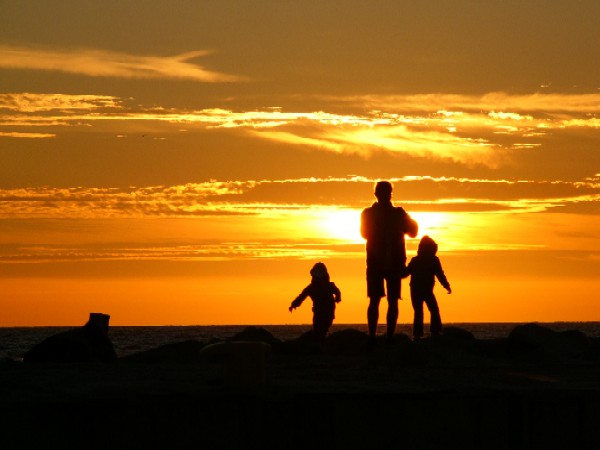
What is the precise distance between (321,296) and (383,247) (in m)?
6.86

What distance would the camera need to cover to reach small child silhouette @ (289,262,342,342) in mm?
20672

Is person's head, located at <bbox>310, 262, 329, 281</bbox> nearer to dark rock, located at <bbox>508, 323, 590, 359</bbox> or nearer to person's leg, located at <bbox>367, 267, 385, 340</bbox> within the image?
dark rock, located at <bbox>508, 323, 590, 359</bbox>

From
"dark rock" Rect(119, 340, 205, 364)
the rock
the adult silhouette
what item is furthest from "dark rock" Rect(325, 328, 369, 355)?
the rock

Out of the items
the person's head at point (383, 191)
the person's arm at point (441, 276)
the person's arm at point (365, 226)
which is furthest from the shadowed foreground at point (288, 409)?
the person's arm at point (441, 276)

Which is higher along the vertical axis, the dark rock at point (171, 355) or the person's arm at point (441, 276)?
the person's arm at point (441, 276)

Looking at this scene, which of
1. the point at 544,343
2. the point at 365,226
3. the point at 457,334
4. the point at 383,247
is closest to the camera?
the point at 383,247

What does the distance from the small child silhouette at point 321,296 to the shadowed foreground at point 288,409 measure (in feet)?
34.6

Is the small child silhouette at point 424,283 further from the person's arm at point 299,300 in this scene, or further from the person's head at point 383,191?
the person's head at point 383,191

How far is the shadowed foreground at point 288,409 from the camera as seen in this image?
24.3 feet

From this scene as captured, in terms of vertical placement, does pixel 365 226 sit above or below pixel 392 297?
above

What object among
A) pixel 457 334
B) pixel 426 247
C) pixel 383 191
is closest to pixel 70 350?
pixel 383 191

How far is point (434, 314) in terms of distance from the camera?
66.8 ft

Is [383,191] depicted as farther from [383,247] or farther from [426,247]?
[426,247]

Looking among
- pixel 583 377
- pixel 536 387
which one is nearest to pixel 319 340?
pixel 583 377
